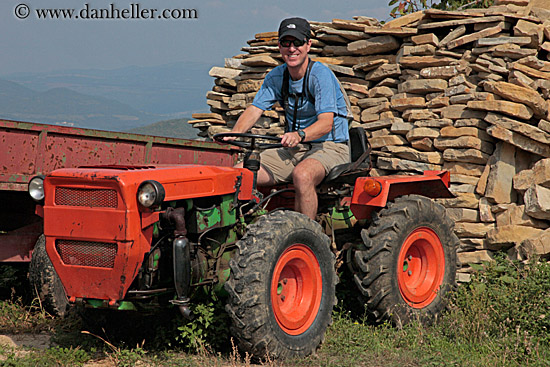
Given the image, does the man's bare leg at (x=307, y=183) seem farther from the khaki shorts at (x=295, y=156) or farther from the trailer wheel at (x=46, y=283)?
the trailer wheel at (x=46, y=283)

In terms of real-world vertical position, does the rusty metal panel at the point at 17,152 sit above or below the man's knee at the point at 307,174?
above

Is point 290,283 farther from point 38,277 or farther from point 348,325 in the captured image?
point 38,277

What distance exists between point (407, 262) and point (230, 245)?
182cm

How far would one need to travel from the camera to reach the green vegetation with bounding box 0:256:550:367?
4191mm

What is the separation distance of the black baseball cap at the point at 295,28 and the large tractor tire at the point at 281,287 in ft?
4.92

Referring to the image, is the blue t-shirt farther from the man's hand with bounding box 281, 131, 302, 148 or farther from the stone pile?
the stone pile

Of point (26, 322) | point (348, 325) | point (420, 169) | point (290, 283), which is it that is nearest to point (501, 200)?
point (420, 169)

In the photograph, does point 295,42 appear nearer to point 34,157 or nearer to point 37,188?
point 37,188

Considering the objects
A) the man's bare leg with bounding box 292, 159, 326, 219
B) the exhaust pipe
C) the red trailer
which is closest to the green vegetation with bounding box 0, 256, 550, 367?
the exhaust pipe

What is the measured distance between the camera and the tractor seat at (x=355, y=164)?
500cm

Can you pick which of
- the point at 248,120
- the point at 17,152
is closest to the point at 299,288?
the point at 248,120

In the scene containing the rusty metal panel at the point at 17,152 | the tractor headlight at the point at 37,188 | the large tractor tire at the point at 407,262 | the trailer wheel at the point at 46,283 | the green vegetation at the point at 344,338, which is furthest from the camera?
the trailer wheel at the point at 46,283

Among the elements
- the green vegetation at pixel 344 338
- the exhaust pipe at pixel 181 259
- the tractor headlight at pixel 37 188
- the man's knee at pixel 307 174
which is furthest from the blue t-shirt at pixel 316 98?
the tractor headlight at pixel 37 188

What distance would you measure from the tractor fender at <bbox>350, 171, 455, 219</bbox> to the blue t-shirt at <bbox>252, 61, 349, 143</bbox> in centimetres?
45
